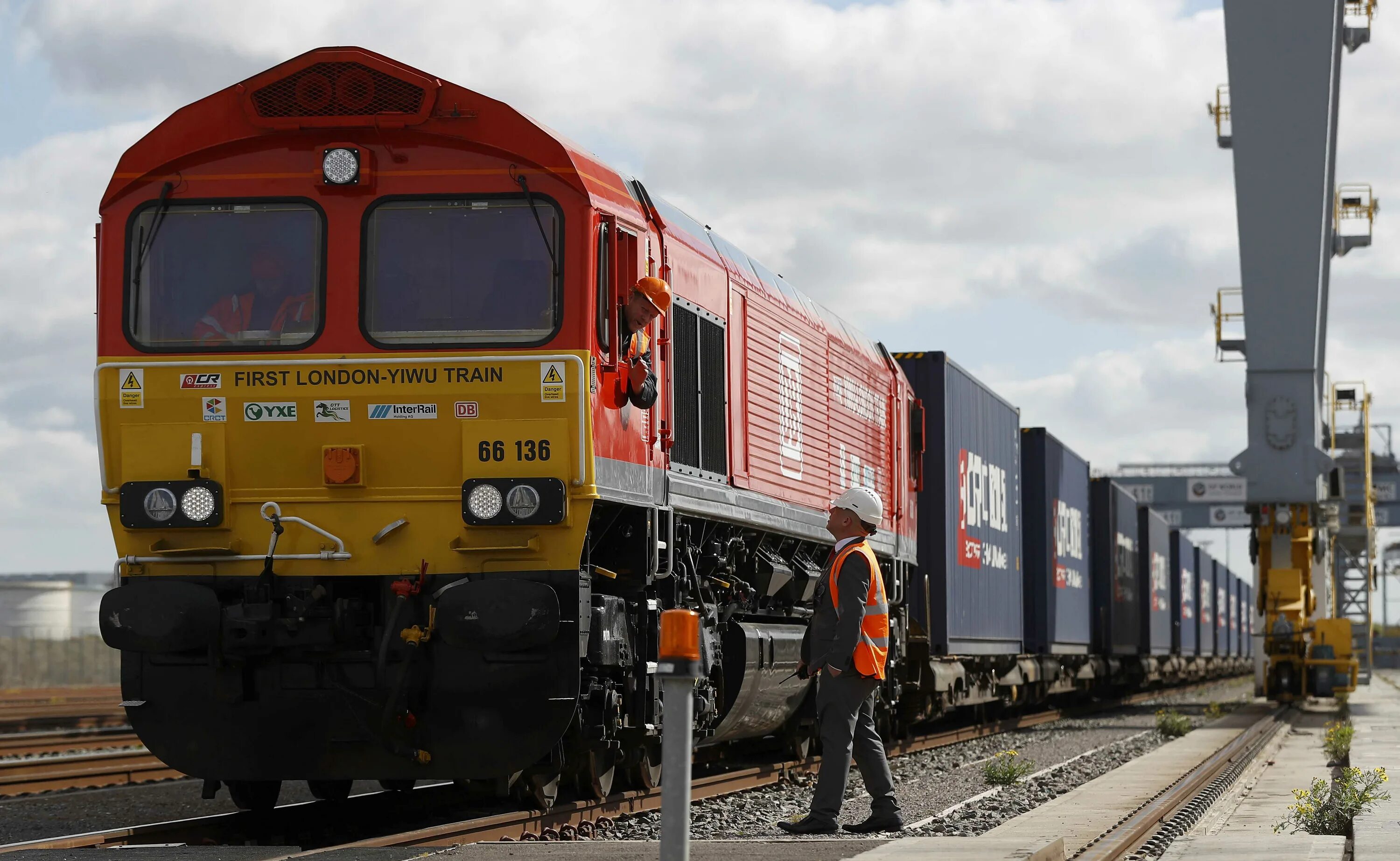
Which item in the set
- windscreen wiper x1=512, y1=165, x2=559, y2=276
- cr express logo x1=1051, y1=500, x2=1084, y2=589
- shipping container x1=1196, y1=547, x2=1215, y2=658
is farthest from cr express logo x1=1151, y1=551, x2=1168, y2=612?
windscreen wiper x1=512, y1=165, x2=559, y2=276

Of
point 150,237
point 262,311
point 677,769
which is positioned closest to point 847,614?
point 677,769

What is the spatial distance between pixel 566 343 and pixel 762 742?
8.01 m

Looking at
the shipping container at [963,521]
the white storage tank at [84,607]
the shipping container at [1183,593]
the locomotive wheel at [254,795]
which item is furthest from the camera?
the white storage tank at [84,607]

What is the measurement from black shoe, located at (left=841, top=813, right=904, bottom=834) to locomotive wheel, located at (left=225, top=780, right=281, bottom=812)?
3.19 m

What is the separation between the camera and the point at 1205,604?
45.8 meters

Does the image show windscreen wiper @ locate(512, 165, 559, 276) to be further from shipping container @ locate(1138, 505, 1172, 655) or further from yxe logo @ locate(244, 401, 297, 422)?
shipping container @ locate(1138, 505, 1172, 655)

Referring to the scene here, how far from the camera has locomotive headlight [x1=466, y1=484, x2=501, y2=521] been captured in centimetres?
877

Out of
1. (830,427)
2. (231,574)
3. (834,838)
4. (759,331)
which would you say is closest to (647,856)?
(834,838)

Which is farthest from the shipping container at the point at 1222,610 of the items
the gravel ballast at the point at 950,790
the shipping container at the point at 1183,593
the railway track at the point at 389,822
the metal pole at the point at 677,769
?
the metal pole at the point at 677,769

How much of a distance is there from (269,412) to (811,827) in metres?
3.41

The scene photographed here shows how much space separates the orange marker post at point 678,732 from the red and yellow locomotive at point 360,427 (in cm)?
268

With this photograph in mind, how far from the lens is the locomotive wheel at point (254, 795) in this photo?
9.73m

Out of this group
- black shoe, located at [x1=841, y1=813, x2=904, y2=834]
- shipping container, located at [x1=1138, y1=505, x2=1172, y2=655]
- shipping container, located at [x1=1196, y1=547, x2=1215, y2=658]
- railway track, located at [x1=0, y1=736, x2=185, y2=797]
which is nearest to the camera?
black shoe, located at [x1=841, y1=813, x2=904, y2=834]

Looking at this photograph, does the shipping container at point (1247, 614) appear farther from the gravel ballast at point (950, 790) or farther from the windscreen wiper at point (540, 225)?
the windscreen wiper at point (540, 225)
